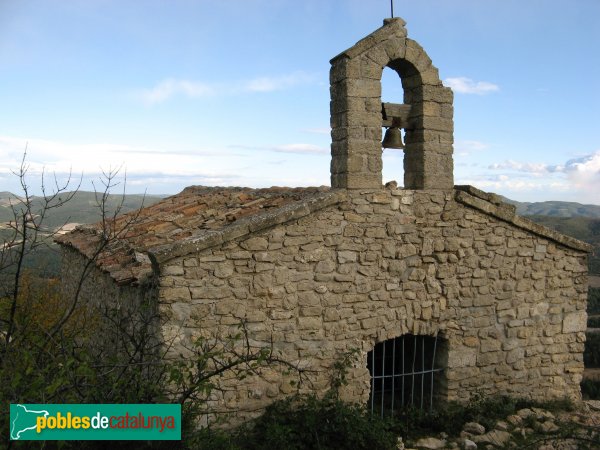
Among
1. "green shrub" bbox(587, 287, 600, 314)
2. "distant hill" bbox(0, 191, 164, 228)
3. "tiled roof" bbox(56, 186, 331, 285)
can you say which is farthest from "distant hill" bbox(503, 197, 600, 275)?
"distant hill" bbox(0, 191, 164, 228)

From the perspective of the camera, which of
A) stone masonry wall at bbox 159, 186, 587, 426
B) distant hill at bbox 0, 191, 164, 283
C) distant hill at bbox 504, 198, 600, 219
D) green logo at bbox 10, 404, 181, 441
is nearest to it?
green logo at bbox 10, 404, 181, 441

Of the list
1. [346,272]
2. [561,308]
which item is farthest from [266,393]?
[561,308]

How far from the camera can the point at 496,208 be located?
22.1 ft

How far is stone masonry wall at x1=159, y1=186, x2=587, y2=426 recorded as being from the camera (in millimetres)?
5527

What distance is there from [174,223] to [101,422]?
13.2ft

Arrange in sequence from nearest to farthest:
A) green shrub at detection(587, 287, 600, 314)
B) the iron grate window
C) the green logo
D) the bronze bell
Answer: the green logo → the bronze bell → the iron grate window → green shrub at detection(587, 287, 600, 314)

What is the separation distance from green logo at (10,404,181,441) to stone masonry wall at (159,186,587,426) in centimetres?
139

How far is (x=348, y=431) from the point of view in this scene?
17.8 feet

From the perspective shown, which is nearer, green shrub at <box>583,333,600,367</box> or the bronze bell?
the bronze bell

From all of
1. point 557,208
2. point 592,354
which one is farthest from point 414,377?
point 557,208

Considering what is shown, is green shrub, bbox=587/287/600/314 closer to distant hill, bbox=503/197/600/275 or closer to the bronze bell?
distant hill, bbox=503/197/600/275

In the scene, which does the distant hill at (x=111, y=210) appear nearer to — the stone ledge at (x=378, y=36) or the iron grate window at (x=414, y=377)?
the iron grate window at (x=414, y=377)

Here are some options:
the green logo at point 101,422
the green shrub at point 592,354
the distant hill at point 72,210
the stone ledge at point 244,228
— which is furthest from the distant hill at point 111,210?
the green shrub at point 592,354

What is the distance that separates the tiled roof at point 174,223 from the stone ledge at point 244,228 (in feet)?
0.15
